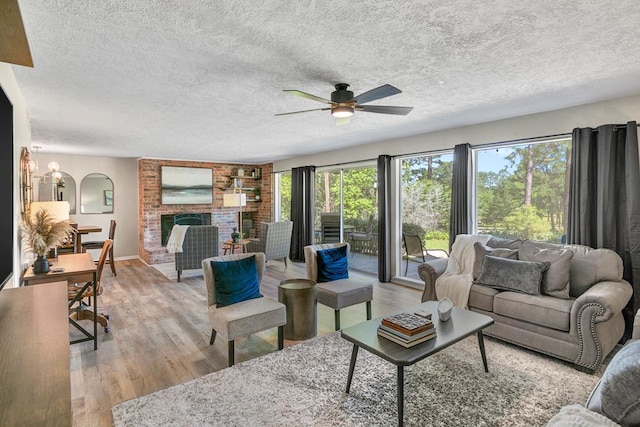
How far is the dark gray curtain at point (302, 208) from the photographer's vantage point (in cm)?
757

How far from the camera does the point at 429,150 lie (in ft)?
17.0

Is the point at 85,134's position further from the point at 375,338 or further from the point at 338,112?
the point at 375,338

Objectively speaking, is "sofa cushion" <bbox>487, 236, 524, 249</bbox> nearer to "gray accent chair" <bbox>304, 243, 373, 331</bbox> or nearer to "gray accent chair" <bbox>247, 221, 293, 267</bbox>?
"gray accent chair" <bbox>304, 243, 373, 331</bbox>

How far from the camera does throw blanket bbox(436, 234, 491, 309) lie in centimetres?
366

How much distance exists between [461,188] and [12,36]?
182 inches

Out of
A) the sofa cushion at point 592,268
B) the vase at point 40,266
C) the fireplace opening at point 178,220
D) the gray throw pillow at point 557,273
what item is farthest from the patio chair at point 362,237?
the vase at point 40,266

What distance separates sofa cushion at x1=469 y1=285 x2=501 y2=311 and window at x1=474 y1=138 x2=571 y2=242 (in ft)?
4.44

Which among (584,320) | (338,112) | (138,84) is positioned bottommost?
(584,320)

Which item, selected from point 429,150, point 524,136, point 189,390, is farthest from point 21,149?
point 524,136

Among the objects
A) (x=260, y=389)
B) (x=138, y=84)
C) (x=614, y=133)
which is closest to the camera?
(x=260, y=389)

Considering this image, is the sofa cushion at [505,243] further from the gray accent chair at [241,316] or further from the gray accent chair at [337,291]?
the gray accent chair at [241,316]

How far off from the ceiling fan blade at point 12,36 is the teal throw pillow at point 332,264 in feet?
9.82

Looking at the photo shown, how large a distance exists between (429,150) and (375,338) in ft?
11.8

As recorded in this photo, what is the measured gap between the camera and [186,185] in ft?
27.2
